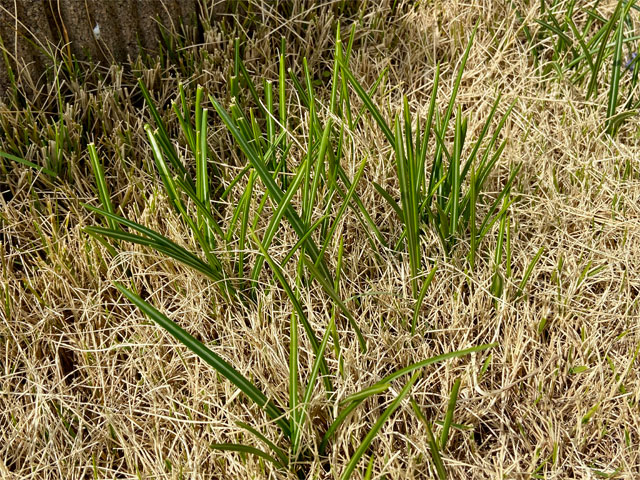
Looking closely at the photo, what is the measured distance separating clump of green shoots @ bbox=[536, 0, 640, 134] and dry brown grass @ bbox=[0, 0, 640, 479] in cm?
6

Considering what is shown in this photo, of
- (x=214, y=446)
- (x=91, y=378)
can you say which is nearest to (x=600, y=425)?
(x=214, y=446)

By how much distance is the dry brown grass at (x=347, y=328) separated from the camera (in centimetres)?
136

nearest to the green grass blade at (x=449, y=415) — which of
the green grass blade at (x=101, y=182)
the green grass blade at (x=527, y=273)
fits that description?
the green grass blade at (x=527, y=273)

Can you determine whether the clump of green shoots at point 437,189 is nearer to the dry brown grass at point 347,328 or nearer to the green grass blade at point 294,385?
the dry brown grass at point 347,328

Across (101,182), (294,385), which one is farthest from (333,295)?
(101,182)

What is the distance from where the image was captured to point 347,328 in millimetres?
1495

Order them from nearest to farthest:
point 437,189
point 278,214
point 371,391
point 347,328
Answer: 1. point 371,391
2. point 278,214
3. point 347,328
4. point 437,189

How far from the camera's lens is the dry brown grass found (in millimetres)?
1358

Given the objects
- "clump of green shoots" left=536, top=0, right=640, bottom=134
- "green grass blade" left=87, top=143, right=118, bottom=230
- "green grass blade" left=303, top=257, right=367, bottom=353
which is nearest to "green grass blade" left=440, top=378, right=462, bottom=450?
"green grass blade" left=303, top=257, right=367, bottom=353

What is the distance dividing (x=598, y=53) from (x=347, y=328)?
1077 millimetres

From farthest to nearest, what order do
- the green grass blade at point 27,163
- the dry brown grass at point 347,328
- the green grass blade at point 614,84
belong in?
the green grass blade at point 614,84 → the green grass blade at point 27,163 → the dry brown grass at point 347,328

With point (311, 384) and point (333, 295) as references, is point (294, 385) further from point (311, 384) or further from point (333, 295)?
point (333, 295)

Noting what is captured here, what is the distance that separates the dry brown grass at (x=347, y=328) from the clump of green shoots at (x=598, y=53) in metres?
0.06

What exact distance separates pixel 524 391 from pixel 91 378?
0.92 m
